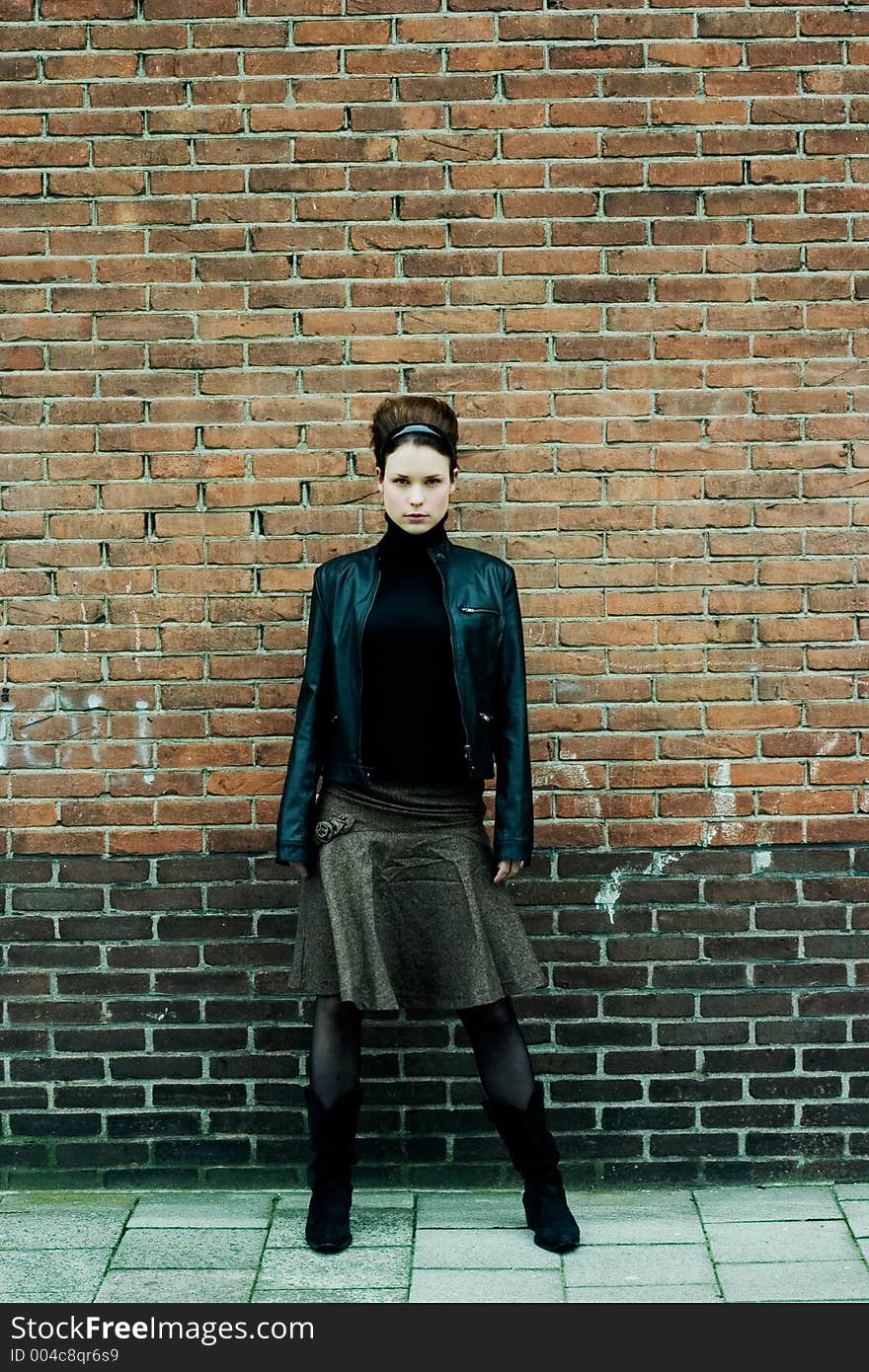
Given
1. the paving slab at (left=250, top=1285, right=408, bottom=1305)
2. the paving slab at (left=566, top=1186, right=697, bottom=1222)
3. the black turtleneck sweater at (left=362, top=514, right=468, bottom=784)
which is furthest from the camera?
the paving slab at (left=566, top=1186, right=697, bottom=1222)

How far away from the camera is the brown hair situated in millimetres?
3869

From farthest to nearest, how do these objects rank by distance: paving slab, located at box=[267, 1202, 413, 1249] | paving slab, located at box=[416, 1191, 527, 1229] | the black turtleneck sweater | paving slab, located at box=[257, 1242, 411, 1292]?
paving slab, located at box=[416, 1191, 527, 1229]
paving slab, located at box=[267, 1202, 413, 1249]
the black turtleneck sweater
paving slab, located at box=[257, 1242, 411, 1292]

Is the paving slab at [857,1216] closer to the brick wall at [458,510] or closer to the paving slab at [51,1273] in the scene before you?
the brick wall at [458,510]

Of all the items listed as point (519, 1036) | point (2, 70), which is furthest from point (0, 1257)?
point (2, 70)

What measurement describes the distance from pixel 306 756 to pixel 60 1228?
4.88 ft

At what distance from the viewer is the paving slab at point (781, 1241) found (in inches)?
154

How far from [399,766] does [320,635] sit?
40cm

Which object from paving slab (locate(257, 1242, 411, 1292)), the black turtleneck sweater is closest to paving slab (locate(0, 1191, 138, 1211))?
paving slab (locate(257, 1242, 411, 1292))

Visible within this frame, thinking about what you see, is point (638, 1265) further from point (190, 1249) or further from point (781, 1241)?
point (190, 1249)

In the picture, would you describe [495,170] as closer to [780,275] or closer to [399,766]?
[780,275]

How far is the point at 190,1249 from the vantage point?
398cm

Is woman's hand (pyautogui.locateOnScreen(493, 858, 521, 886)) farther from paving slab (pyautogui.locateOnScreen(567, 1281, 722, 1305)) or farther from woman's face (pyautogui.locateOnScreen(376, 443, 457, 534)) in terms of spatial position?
paving slab (pyautogui.locateOnScreen(567, 1281, 722, 1305))

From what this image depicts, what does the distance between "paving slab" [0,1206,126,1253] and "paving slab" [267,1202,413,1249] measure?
1.43 ft

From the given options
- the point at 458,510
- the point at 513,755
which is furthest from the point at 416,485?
the point at 513,755
